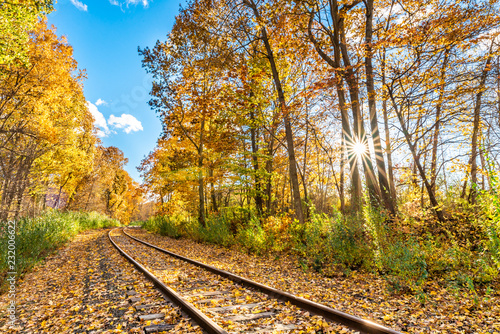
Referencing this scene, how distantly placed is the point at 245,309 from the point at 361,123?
8.60 metres

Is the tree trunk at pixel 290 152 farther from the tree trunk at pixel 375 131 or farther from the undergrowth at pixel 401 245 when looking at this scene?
the tree trunk at pixel 375 131

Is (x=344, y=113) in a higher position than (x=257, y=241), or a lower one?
higher

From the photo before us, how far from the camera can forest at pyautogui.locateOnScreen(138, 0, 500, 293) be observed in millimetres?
6188

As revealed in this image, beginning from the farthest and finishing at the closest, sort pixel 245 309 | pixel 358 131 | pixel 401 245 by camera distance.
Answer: pixel 358 131 < pixel 401 245 < pixel 245 309

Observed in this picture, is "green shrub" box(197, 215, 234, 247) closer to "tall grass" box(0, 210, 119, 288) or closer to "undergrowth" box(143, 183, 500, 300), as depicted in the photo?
"undergrowth" box(143, 183, 500, 300)

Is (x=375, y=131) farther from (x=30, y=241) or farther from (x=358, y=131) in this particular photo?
(x=30, y=241)

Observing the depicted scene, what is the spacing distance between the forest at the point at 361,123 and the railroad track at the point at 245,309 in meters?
2.06

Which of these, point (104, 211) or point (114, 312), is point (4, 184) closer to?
point (114, 312)

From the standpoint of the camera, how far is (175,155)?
1950 centimetres

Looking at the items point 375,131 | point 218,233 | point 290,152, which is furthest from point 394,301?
point 218,233

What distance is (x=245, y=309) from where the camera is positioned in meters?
4.21

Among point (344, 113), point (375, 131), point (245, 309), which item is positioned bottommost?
point (245, 309)

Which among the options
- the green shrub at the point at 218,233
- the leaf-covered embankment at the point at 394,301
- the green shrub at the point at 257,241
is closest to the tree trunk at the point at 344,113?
the green shrub at the point at 257,241

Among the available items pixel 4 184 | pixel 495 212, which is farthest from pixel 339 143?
pixel 4 184
